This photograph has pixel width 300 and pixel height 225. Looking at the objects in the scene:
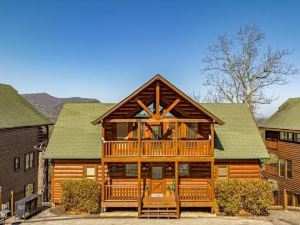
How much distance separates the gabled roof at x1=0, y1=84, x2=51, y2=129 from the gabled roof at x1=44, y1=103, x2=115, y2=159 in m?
5.01

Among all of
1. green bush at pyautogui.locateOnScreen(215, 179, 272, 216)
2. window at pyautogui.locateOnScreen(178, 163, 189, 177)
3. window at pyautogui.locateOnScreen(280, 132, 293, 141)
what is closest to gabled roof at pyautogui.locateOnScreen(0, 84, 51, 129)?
window at pyautogui.locateOnScreen(178, 163, 189, 177)

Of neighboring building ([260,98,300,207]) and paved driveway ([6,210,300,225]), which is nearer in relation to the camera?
paved driveway ([6,210,300,225])

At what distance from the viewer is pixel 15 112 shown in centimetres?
2847

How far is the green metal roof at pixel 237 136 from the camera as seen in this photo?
843 inches

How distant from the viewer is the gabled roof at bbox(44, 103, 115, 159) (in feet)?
69.9

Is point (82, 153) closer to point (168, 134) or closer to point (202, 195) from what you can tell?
point (168, 134)

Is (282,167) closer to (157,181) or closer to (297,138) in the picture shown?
(297,138)

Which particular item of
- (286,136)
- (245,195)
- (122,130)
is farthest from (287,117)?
(122,130)

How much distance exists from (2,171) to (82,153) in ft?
26.3

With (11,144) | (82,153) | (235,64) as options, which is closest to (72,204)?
(82,153)

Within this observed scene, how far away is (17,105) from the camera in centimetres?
3038

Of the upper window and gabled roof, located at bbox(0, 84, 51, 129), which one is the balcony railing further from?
the upper window

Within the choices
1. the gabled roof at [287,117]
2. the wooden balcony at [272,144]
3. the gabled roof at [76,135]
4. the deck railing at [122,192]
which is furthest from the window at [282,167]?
the gabled roof at [76,135]

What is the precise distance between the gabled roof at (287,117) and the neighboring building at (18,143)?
81.0 ft
